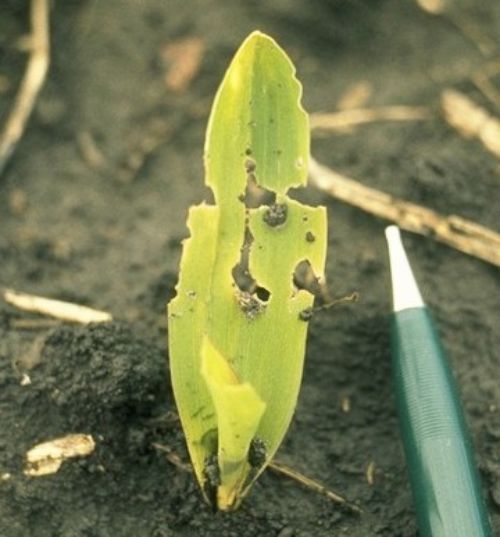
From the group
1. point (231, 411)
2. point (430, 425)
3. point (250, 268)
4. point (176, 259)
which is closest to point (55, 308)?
point (176, 259)

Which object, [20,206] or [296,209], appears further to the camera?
[20,206]

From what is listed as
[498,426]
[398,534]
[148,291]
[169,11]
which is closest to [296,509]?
[398,534]

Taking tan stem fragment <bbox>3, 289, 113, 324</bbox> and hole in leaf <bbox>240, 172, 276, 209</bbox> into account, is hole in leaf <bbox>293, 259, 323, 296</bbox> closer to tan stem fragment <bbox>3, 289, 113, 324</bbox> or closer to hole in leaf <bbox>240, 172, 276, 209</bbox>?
hole in leaf <bbox>240, 172, 276, 209</bbox>

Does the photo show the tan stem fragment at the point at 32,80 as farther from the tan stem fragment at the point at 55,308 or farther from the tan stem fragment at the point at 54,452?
the tan stem fragment at the point at 54,452

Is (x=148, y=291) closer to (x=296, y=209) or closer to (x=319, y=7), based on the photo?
(x=296, y=209)

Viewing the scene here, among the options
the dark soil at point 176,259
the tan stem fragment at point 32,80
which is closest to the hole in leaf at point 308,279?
the dark soil at point 176,259

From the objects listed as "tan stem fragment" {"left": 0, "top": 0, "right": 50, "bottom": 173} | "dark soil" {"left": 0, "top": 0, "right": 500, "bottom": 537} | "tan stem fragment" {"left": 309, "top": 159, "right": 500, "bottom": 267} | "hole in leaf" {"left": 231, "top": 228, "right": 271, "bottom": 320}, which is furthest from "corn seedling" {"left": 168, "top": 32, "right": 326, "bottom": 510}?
"tan stem fragment" {"left": 0, "top": 0, "right": 50, "bottom": 173}
